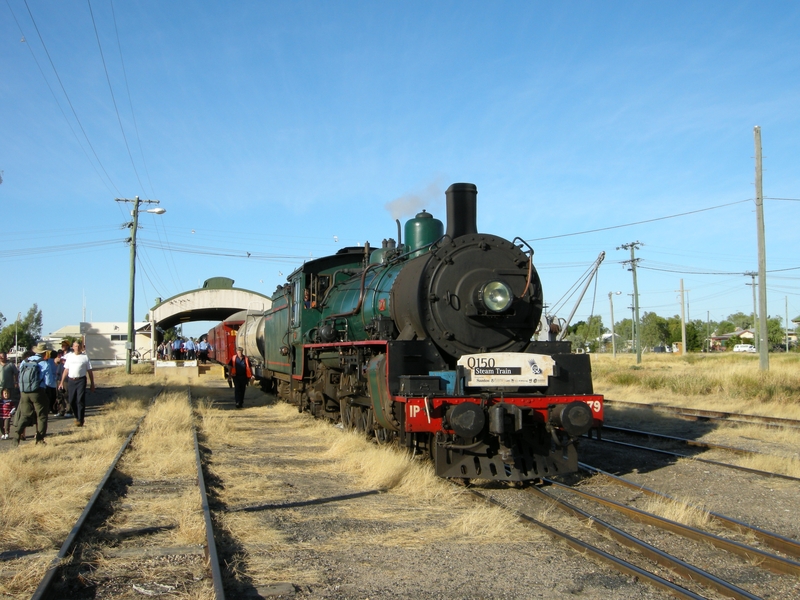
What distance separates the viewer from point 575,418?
682 cm

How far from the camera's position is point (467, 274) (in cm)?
772

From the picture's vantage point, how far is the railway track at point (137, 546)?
4203 mm

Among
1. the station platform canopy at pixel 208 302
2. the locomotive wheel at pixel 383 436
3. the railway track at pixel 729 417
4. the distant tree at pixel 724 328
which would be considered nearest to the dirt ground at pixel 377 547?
the locomotive wheel at pixel 383 436

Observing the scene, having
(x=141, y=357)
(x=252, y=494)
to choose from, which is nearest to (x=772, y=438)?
(x=252, y=494)

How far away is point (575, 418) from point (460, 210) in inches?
121

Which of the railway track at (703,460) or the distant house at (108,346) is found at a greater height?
the distant house at (108,346)

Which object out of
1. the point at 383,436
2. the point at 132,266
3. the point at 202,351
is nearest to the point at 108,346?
the point at 202,351

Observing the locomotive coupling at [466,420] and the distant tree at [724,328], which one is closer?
the locomotive coupling at [466,420]

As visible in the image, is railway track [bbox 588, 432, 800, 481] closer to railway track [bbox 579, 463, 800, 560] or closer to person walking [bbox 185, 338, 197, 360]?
railway track [bbox 579, 463, 800, 560]

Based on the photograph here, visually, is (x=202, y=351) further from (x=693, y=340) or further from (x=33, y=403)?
(x=693, y=340)

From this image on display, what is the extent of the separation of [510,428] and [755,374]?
53.4 ft

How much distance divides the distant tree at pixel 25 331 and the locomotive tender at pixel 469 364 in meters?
81.3

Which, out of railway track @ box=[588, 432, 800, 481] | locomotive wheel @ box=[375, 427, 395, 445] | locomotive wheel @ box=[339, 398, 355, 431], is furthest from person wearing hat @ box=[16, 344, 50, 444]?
railway track @ box=[588, 432, 800, 481]

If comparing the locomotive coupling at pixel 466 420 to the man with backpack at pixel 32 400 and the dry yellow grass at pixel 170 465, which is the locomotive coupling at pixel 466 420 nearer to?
the dry yellow grass at pixel 170 465
